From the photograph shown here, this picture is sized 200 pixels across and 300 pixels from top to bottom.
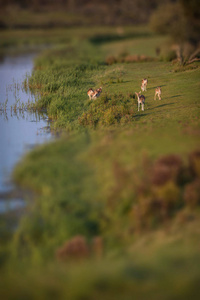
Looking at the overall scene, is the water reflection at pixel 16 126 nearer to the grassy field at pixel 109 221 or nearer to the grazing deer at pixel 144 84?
the grassy field at pixel 109 221

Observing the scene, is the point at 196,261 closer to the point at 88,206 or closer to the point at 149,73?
the point at 88,206

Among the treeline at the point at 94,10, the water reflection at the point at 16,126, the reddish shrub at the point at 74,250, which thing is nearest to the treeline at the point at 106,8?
the treeline at the point at 94,10

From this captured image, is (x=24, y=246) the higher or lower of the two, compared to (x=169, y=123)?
lower

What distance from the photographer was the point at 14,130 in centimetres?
1684

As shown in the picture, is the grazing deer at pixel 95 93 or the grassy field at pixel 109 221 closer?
the grassy field at pixel 109 221

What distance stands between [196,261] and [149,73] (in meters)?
18.8

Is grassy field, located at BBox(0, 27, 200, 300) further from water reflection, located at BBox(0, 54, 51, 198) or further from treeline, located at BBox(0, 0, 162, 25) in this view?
treeline, located at BBox(0, 0, 162, 25)

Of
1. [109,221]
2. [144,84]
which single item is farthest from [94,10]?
[109,221]

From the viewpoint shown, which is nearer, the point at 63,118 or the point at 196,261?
the point at 196,261

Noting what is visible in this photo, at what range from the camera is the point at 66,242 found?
7637 mm

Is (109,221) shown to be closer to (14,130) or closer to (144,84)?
(14,130)

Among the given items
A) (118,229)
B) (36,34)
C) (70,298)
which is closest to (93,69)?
(118,229)

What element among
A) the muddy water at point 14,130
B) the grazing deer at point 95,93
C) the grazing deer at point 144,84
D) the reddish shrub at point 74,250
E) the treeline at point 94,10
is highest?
the treeline at point 94,10

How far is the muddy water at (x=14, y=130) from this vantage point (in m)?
10.3
